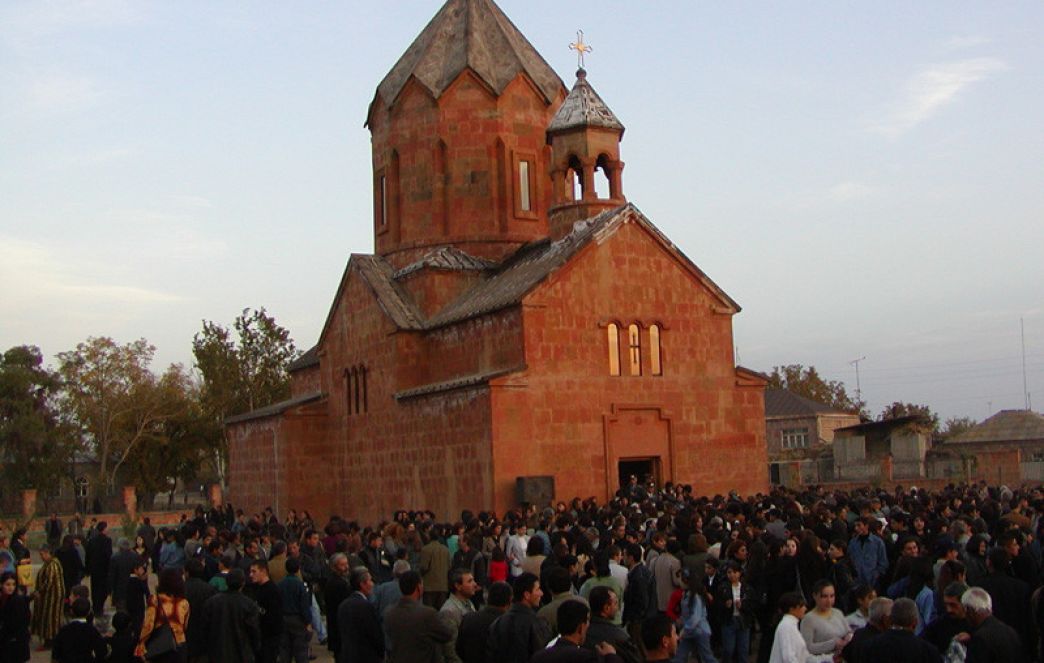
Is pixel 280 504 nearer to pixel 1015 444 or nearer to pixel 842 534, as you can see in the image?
pixel 842 534

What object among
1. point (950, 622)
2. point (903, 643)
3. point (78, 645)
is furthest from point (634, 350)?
point (903, 643)

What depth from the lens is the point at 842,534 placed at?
13016 mm

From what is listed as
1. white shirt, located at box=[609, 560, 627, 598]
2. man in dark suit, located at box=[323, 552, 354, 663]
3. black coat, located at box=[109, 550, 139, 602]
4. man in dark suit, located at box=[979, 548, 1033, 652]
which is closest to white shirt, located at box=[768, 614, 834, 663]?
man in dark suit, located at box=[979, 548, 1033, 652]

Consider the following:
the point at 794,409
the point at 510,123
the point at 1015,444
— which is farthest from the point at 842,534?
the point at 794,409

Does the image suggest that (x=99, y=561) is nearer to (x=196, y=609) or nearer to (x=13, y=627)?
(x=13, y=627)

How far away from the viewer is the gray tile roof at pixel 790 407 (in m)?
61.2

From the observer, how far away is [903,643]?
269 inches

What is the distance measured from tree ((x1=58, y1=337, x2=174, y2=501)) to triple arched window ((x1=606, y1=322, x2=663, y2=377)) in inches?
1328

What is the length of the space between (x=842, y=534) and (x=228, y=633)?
6715 millimetres

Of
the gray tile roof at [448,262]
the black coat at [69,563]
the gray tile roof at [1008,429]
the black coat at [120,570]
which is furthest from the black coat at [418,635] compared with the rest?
the gray tile roof at [1008,429]

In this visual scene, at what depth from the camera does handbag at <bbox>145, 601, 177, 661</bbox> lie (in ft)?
32.5

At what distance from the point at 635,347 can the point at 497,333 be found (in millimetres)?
2932

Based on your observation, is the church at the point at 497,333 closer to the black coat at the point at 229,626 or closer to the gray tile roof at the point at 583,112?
the gray tile roof at the point at 583,112

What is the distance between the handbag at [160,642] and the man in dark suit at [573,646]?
4464mm
